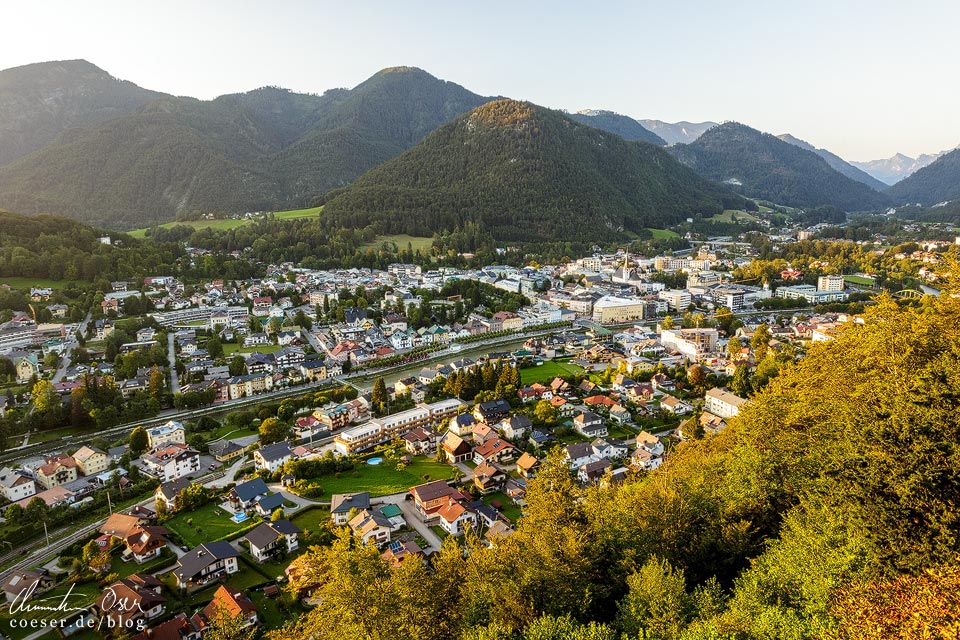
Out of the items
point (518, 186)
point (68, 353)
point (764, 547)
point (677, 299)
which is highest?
point (518, 186)

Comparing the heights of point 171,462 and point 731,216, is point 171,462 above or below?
below

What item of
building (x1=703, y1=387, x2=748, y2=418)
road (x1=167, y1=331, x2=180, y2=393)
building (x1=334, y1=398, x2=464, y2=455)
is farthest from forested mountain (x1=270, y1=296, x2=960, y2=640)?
road (x1=167, y1=331, x2=180, y2=393)

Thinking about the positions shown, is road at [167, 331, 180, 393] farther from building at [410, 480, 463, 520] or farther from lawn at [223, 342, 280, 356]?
building at [410, 480, 463, 520]

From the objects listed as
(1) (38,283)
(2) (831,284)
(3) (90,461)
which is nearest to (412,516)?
(3) (90,461)

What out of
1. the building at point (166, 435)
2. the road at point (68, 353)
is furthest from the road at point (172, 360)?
the building at point (166, 435)

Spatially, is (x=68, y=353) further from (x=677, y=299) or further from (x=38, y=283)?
(x=677, y=299)

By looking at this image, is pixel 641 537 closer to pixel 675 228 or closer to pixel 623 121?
pixel 675 228

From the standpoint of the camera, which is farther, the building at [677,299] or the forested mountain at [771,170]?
the forested mountain at [771,170]

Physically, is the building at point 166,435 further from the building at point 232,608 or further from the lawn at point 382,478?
the building at point 232,608
